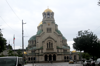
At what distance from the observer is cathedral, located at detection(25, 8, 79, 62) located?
210ft

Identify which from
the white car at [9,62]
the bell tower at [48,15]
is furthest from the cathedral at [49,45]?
the white car at [9,62]

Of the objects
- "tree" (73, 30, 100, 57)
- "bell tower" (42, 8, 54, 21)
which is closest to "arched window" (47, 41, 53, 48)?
"bell tower" (42, 8, 54, 21)

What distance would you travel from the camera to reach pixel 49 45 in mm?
64875

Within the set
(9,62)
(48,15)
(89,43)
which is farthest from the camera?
(48,15)

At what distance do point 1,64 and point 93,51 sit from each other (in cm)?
2735

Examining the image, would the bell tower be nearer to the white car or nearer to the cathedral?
the cathedral

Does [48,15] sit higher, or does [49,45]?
[48,15]

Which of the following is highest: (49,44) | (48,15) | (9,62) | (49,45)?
(48,15)

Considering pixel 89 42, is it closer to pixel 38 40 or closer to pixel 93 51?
pixel 93 51

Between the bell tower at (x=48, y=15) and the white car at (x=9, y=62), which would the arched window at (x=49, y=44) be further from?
the white car at (x=9, y=62)

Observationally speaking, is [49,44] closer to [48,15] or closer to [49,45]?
[49,45]

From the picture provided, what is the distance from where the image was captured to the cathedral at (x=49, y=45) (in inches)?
2522

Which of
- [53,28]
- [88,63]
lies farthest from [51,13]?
[88,63]

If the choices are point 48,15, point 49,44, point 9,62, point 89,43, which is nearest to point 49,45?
point 49,44
